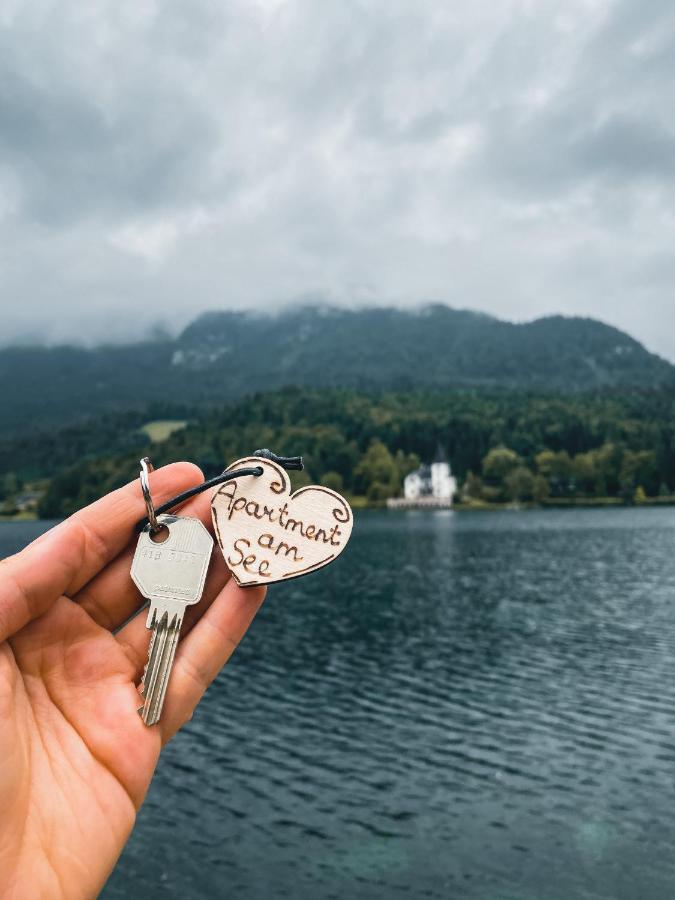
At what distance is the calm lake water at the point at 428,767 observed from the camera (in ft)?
58.1

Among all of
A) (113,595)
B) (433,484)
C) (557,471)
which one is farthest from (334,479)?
(113,595)

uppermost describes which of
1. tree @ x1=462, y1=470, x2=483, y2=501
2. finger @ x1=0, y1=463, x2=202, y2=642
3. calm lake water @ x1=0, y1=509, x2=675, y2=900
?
finger @ x1=0, y1=463, x2=202, y2=642

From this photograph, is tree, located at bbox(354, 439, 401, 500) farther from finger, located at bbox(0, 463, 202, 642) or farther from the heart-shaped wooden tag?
finger, located at bbox(0, 463, 202, 642)

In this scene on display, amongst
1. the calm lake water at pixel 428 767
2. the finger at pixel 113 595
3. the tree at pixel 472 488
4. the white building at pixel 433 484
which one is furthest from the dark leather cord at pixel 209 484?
the white building at pixel 433 484

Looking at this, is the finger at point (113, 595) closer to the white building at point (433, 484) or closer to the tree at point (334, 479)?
the tree at point (334, 479)

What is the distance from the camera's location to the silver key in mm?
3459

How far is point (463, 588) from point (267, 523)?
59543 mm

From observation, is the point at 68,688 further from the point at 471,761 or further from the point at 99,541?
the point at 471,761

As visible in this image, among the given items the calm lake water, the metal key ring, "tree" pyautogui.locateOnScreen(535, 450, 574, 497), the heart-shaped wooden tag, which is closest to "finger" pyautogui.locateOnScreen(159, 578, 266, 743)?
the heart-shaped wooden tag

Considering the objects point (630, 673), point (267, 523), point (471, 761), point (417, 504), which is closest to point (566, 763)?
point (471, 761)

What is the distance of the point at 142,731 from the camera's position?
11.2 feet

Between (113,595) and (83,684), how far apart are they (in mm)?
437

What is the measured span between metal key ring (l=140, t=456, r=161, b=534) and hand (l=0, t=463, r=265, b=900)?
82mm

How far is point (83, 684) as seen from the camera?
11.5 feet
